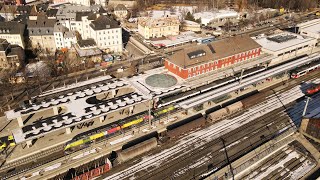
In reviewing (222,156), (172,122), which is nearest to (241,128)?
(222,156)

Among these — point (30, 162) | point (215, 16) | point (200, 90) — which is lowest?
point (30, 162)

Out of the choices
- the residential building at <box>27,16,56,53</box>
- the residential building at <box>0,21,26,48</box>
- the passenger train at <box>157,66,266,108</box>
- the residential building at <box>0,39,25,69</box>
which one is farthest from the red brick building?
the residential building at <box>0,21,26,48</box>

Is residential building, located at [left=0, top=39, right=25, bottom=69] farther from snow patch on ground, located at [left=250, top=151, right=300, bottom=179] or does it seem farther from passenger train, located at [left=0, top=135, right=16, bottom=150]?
snow patch on ground, located at [left=250, top=151, right=300, bottom=179]

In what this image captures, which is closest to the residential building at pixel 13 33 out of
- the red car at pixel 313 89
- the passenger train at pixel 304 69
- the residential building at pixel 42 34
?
the residential building at pixel 42 34

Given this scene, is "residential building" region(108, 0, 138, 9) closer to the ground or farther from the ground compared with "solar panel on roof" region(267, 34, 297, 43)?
farther from the ground

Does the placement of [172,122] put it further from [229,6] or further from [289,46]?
[229,6]

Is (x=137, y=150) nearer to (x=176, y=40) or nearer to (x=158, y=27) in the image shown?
(x=176, y=40)

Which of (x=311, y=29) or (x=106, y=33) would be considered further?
(x=311, y=29)

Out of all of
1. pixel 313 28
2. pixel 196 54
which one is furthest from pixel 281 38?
pixel 196 54
